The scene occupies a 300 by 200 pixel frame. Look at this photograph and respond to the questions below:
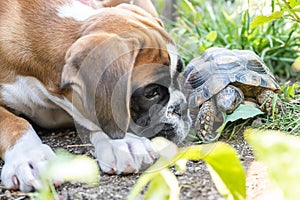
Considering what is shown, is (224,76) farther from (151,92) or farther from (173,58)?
(151,92)

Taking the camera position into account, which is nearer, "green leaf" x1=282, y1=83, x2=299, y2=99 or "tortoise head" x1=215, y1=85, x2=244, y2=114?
"tortoise head" x1=215, y1=85, x2=244, y2=114

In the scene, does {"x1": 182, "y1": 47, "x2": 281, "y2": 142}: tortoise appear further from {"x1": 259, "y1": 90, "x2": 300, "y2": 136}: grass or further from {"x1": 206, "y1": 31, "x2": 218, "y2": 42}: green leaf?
{"x1": 206, "y1": 31, "x2": 218, "y2": 42}: green leaf

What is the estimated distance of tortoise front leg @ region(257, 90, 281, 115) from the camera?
284 cm

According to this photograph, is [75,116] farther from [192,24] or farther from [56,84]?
[192,24]

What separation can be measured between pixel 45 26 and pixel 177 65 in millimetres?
602

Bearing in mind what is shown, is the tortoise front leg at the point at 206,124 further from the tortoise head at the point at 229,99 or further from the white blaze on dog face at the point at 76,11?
the white blaze on dog face at the point at 76,11

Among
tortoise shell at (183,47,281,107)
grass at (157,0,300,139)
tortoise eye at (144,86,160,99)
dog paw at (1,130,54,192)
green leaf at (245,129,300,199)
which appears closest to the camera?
green leaf at (245,129,300,199)

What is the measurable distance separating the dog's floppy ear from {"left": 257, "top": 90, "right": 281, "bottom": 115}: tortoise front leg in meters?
0.81

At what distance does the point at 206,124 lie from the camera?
2.70 meters

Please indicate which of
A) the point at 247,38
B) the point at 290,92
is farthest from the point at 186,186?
the point at 247,38

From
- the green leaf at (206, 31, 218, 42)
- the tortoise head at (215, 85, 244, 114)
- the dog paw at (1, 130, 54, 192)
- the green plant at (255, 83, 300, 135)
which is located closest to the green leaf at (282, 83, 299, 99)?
the green plant at (255, 83, 300, 135)

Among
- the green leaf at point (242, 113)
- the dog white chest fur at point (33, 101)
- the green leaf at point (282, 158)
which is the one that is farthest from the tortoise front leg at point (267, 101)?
the green leaf at point (282, 158)

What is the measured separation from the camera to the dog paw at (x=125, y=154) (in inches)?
90.1

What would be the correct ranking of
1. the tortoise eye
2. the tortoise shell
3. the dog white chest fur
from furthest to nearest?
the tortoise shell, the dog white chest fur, the tortoise eye
